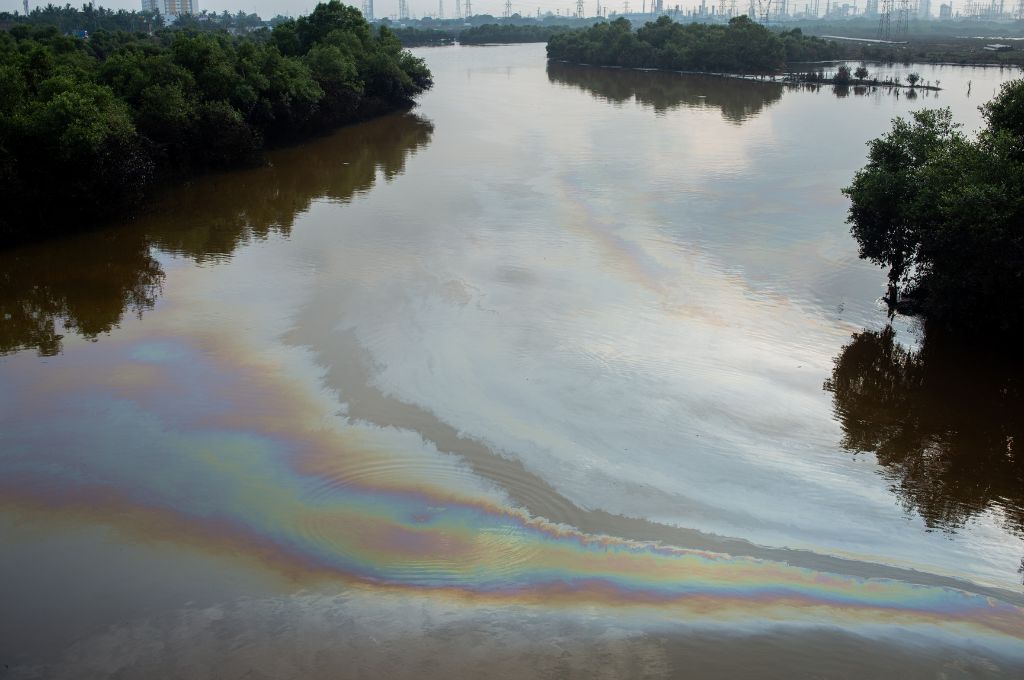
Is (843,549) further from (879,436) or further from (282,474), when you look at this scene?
(282,474)

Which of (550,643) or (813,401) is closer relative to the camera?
(550,643)

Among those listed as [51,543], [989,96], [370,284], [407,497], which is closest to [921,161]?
[370,284]

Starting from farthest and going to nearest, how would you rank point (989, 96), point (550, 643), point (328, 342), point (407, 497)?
point (989, 96), point (328, 342), point (407, 497), point (550, 643)

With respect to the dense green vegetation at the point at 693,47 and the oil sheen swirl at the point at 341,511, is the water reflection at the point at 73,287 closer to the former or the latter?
the oil sheen swirl at the point at 341,511

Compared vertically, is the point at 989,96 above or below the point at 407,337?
above

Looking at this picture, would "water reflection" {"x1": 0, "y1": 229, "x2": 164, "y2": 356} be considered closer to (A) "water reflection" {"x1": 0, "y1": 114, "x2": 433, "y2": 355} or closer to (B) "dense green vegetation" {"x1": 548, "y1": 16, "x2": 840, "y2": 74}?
(A) "water reflection" {"x1": 0, "y1": 114, "x2": 433, "y2": 355}

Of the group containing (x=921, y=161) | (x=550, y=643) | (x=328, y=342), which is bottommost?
(x=550, y=643)

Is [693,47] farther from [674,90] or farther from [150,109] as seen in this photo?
[150,109]
